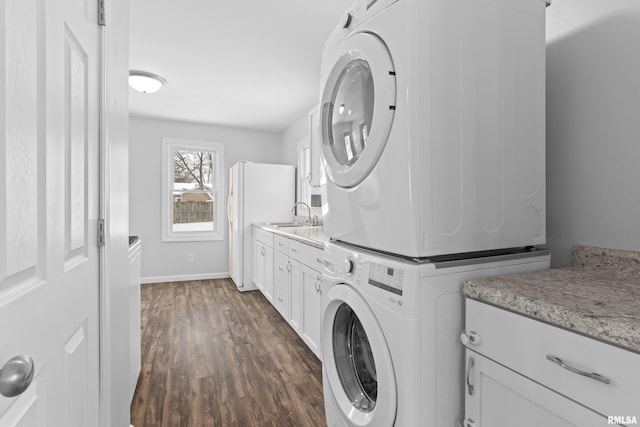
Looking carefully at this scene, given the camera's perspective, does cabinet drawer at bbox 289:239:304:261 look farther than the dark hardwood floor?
Yes

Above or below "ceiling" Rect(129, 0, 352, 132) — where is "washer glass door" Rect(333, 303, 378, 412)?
below

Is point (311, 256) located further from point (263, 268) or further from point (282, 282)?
point (263, 268)

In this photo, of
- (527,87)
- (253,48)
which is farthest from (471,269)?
(253,48)

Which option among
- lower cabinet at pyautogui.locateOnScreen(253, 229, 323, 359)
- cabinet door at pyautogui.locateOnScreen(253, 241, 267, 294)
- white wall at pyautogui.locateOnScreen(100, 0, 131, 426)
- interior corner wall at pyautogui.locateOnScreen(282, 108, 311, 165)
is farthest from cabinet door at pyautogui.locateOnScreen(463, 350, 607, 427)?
interior corner wall at pyautogui.locateOnScreen(282, 108, 311, 165)

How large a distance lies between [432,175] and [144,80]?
3.12 m

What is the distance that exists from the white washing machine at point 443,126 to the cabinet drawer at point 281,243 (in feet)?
5.41

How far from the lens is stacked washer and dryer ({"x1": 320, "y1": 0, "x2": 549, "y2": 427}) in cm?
98

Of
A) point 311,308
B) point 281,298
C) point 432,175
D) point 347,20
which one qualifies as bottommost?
point 281,298

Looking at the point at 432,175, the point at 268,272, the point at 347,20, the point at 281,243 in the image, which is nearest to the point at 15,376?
the point at 432,175

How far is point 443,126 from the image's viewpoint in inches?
39.9

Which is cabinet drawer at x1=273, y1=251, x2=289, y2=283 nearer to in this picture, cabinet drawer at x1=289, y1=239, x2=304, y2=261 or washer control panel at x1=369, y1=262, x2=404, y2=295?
cabinet drawer at x1=289, y1=239, x2=304, y2=261

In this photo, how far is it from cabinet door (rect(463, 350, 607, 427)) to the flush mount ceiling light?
3422 mm
